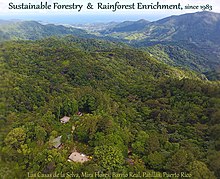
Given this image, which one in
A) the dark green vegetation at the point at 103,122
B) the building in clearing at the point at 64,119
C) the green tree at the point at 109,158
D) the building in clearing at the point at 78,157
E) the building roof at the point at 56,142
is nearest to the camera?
the green tree at the point at 109,158

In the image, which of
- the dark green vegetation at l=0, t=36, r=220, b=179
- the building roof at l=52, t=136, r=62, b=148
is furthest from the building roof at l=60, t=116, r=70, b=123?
the building roof at l=52, t=136, r=62, b=148

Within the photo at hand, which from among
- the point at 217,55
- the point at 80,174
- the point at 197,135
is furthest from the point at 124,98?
the point at 217,55

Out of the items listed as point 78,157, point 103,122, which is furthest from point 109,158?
point 103,122

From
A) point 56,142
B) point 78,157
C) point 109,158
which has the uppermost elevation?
point 109,158

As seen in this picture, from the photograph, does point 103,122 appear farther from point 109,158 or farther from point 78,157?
point 109,158

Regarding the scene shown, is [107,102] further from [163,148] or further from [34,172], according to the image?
[34,172]

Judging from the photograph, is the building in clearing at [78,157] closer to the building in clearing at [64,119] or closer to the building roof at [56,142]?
the building roof at [56,142]

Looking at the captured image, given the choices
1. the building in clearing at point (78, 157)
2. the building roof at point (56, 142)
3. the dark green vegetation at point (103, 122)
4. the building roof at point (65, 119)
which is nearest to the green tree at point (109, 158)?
the dark green vegetation at point (103, 122)

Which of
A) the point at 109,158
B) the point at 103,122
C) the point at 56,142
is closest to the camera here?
the point at 109,158

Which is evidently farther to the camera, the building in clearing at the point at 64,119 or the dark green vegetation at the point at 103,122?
the building in clearing at the point at 64,119

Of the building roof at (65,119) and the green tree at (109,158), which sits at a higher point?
the green tree at (109,158)
